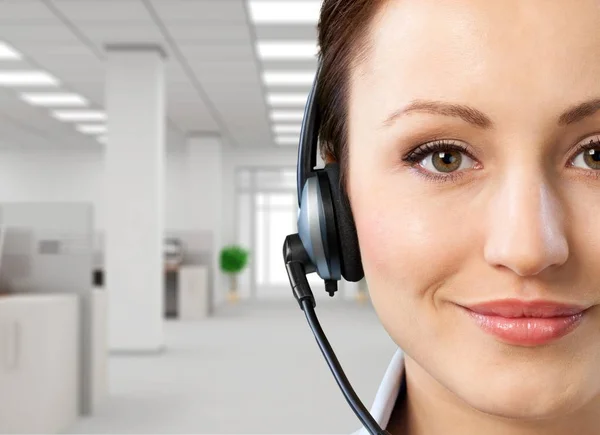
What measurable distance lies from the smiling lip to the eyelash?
4.1 inches

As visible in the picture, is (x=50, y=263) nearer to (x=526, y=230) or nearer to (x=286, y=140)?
(x=526, y=230)

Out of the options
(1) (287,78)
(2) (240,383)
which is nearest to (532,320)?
(2) (240,383)

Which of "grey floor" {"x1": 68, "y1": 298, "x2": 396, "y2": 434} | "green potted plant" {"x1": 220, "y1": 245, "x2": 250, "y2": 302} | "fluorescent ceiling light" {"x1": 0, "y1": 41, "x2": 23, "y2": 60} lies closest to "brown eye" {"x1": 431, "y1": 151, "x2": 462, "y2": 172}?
"grey floor" {"x1": 68, "y1": 298, "x2": 396, "y2": 434}

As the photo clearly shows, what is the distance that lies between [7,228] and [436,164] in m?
3.75

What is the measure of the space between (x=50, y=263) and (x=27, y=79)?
4.47m

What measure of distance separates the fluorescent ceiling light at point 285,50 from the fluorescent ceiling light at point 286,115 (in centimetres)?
245

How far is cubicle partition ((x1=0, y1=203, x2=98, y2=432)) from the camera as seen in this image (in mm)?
3922

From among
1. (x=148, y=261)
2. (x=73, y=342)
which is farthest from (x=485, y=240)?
(x=148, y=261)

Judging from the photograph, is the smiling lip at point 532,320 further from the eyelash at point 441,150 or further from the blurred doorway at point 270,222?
the blurred doorway at point 270,222

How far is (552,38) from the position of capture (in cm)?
53

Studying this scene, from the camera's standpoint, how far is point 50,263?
394 centimetres

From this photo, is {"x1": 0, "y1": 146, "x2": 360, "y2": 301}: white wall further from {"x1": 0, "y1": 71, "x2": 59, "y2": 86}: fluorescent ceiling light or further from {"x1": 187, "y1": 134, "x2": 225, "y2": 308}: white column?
{"x1": 0, "y1": 71, "x2": 59, "y2": 86}: fluorescent ceiling light

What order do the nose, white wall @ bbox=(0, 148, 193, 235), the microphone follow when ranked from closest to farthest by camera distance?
the nose, the microphone, white wall @ bbox=(0, 148, 193, 235)

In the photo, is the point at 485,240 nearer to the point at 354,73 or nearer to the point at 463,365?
the point at 463,365
